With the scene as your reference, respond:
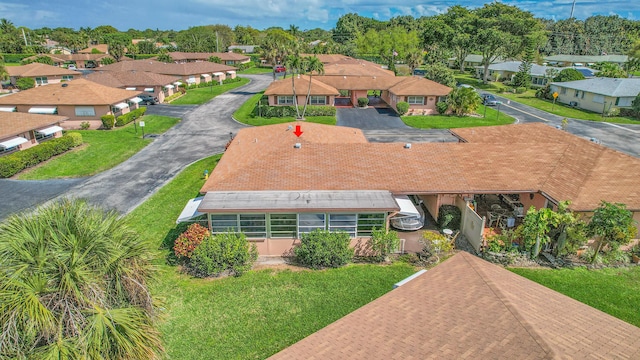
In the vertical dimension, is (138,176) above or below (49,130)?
below

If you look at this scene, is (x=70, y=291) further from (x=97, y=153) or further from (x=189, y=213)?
(x=97, y=153)

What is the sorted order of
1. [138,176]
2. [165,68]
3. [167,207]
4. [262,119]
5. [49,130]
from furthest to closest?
[165,68] → [262,119] → [49,130] → [138,176] → [167,207]

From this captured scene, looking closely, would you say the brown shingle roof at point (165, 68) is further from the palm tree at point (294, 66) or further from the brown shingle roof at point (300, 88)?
the palm tree at point (294, 66)

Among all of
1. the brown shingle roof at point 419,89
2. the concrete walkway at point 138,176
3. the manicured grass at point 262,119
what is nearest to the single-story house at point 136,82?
the concrete walkway at point 138,176

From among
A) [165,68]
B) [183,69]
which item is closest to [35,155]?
[183,69]

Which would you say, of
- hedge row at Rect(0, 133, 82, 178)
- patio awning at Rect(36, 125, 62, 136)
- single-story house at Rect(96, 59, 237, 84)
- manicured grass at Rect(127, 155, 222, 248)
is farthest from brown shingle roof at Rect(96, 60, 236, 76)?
manicured grass at Rect(127, 155, 222, 248)

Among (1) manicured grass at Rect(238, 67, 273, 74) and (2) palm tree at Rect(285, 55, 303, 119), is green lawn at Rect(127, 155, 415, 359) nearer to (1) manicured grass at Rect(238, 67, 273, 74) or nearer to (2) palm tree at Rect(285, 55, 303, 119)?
A: (2) palm tree at Rect(285, 55, 303, 119)
